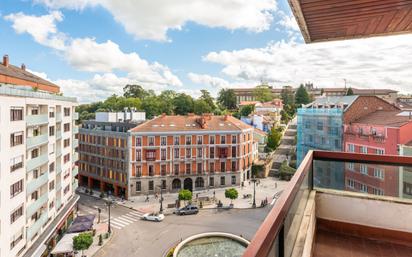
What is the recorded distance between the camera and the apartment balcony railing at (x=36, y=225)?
15688mm

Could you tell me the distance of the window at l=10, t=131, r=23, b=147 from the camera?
14.1m

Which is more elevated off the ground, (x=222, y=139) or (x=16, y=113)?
(x=16, y=113)

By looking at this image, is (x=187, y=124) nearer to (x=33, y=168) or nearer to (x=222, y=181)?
(x=222, y=181)

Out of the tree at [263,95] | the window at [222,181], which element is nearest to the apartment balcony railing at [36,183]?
the window at [222,181]

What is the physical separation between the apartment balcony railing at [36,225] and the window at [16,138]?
4948 millimetres

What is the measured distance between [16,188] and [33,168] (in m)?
2.10

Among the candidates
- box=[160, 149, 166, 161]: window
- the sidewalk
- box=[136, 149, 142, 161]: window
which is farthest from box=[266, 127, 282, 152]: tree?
box=[136, 149, 142, 161]: window

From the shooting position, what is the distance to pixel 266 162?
39938 millimetres

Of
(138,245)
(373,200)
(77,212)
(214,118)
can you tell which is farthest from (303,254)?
(214,118)

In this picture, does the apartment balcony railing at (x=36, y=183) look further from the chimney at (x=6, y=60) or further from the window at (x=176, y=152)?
the window at (x=176, y=152)

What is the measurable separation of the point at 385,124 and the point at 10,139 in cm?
2460

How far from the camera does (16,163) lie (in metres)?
14.5

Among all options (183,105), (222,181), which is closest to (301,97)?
(183,105)

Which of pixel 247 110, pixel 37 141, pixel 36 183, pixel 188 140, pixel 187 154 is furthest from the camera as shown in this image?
pixel 247 110
